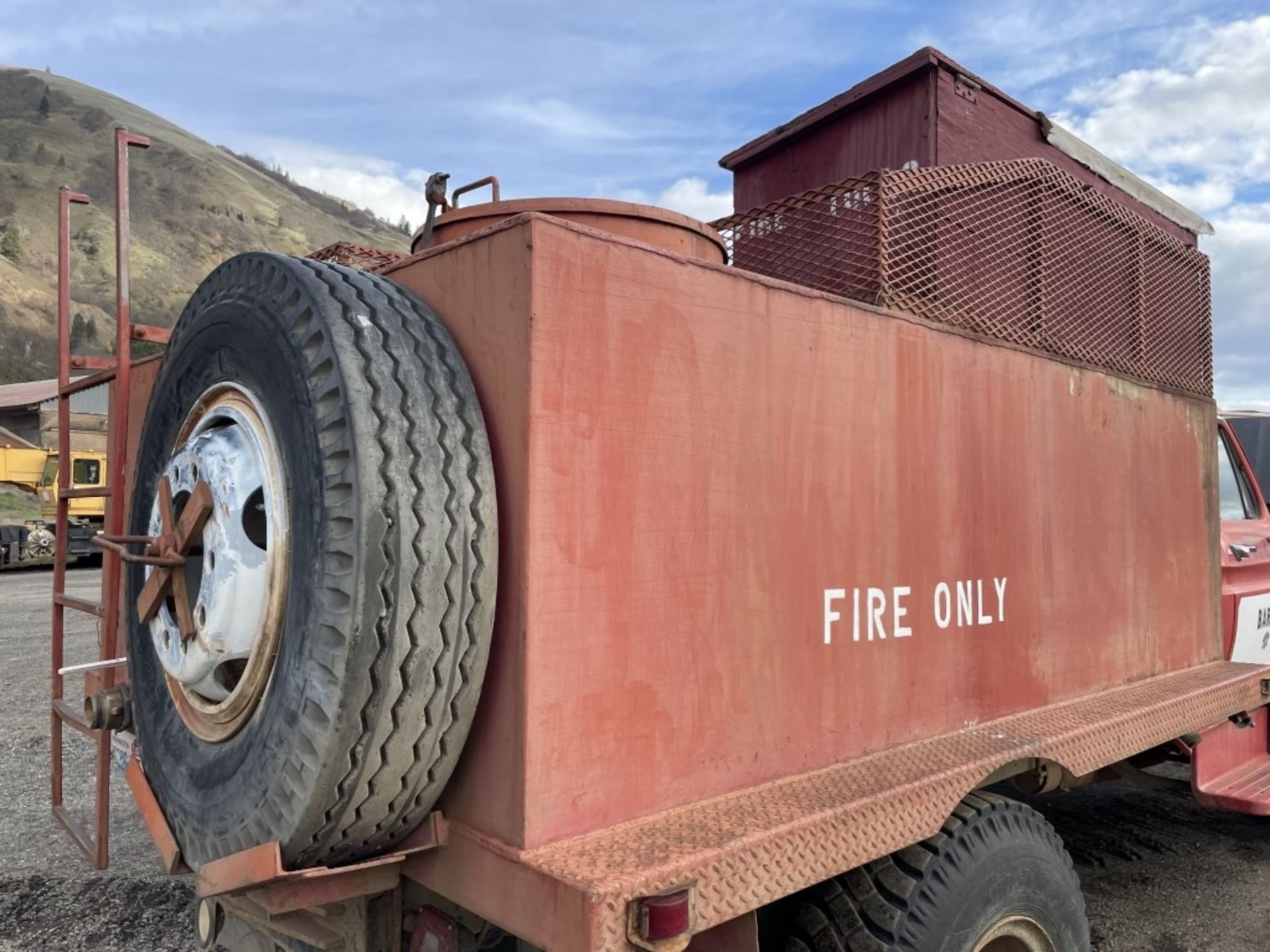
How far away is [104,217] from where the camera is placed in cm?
7056

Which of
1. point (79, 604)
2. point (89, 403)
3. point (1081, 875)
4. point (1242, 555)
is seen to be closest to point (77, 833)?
point (79, 604)

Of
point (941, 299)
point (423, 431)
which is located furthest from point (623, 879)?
point (941, 299)

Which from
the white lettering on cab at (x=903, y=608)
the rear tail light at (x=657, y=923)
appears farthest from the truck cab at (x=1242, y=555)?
the rear tail light at (x=657, y=923)

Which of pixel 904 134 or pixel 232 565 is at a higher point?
pixel 904 134

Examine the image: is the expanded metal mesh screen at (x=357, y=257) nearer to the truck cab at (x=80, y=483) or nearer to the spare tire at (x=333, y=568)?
the spare tire at (x=333, y=568)

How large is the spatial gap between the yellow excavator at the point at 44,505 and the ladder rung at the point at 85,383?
15.4 m

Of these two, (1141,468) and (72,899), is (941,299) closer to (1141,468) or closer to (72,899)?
(1141,468)

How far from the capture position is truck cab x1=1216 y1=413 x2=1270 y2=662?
14.2 ft

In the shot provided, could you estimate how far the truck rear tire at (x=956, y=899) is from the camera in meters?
2.17

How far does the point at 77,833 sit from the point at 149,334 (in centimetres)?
147

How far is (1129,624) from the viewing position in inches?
138

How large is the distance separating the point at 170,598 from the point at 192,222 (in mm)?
89272

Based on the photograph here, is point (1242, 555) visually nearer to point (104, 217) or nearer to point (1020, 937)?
point (1020, 937)

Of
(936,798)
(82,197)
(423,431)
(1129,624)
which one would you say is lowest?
(936,798)
